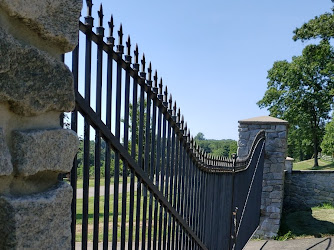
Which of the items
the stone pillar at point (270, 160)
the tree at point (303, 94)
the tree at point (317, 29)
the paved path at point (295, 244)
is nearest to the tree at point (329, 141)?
the tree at point (303, 94)

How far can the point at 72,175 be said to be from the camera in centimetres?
147

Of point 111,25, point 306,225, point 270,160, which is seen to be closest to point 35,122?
point 111,25

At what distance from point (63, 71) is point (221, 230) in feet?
11.2

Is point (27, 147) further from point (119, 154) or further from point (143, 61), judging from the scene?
point (143, 61)

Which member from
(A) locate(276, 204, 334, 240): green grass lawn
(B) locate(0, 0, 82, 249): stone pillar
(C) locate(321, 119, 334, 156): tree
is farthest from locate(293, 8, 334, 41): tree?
(B) locate(0, 0, 82, 249): stone pillar

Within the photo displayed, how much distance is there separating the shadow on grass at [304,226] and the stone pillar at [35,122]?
7.75 metres

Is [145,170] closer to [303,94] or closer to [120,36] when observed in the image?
[120,36]

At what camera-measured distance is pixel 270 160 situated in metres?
7.65

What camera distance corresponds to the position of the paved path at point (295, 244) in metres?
6.96

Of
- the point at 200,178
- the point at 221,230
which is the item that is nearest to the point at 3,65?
the point at 200,178

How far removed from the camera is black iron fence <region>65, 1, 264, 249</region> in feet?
5.23

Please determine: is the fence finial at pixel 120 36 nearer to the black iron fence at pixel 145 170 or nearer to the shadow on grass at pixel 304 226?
the black iron fence at pixel 145 170

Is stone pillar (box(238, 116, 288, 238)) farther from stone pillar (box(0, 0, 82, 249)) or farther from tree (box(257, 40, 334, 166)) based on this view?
tree (box(257, 40, 334, 166))

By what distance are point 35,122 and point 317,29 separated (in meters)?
15.8
